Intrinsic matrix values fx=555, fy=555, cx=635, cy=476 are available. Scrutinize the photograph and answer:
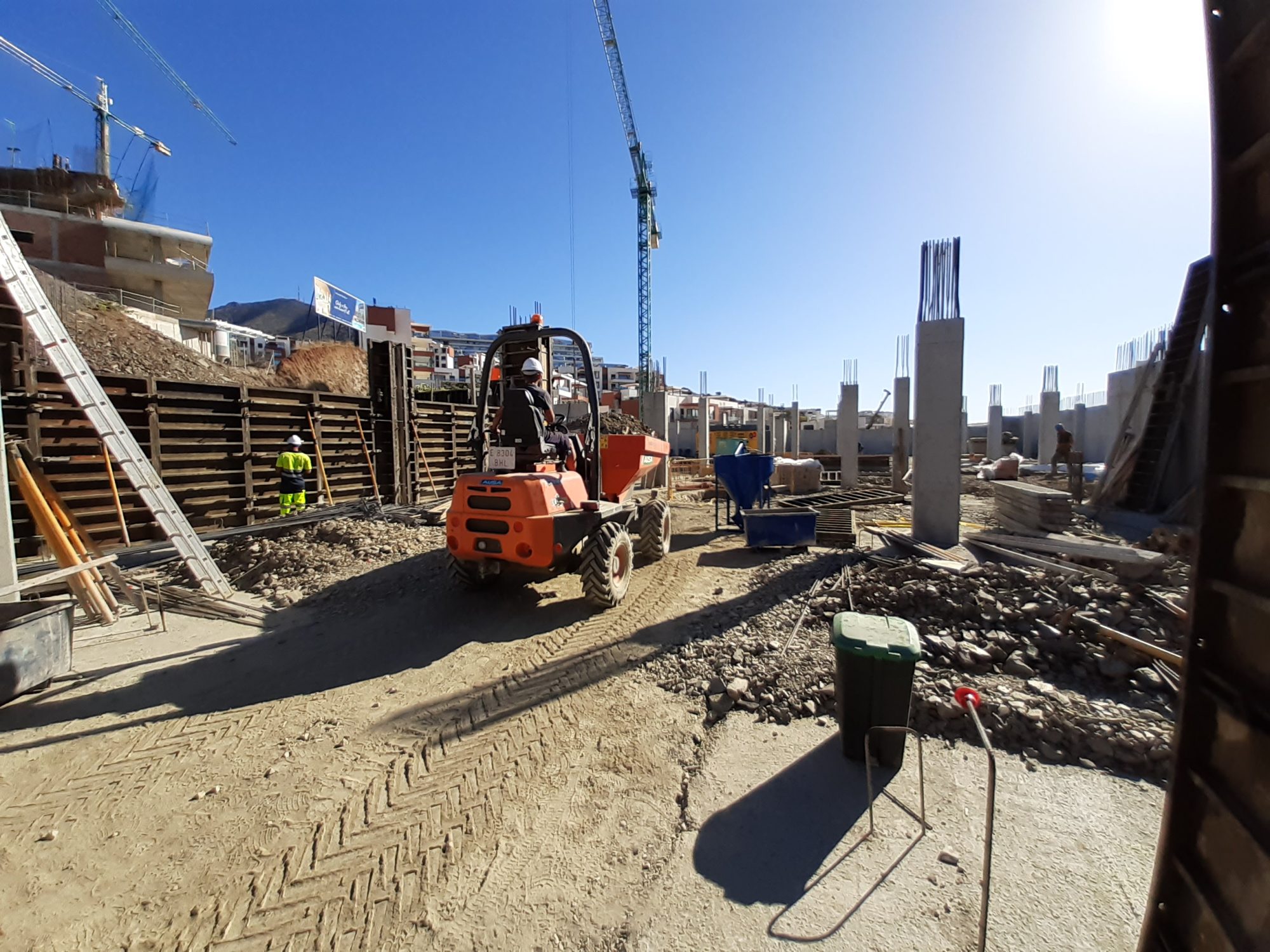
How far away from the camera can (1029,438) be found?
2967 centimetres

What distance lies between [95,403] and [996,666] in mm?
8995

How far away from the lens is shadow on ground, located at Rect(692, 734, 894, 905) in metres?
2.48

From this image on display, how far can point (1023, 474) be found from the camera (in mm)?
19078

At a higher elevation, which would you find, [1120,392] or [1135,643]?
[1120,392]

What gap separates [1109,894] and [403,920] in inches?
118

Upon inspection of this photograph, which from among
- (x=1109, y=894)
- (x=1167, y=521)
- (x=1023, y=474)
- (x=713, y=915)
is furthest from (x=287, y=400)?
(x=1023, y=474)

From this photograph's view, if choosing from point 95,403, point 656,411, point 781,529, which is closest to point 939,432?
point 781,529

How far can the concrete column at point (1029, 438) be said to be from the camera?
29094 mm

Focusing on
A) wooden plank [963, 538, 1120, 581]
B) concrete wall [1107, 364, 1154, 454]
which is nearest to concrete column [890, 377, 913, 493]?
concrete wall [1107, 364, 1154, 454]

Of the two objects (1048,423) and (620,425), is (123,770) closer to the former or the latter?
(620,425)

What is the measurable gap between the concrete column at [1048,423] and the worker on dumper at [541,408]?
24.4 metres

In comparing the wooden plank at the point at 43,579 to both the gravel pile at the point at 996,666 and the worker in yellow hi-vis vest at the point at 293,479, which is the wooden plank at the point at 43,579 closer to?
the worker in yellow hi-vis vest at the point at 293,479

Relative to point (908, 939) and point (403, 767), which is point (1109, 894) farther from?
point (403, 767)

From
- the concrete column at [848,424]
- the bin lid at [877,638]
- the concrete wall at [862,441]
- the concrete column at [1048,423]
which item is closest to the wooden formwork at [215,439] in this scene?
the bin lid at [877,638]
